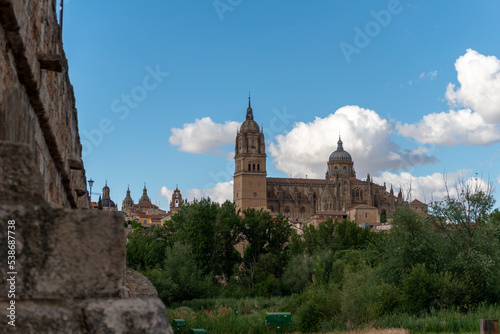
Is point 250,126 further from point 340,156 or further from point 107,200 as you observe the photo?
point 107,200

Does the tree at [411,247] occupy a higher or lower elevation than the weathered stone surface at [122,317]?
higher

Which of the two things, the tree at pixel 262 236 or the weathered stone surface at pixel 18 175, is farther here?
the tree at pixel 262 236

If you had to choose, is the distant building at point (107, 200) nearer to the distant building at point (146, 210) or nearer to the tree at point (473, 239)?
the distant building at point (146, 210)

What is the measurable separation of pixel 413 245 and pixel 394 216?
1750mm

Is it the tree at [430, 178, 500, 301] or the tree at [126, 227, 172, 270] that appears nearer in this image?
the tree at [430, 178, 500, 301]

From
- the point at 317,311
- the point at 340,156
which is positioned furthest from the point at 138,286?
the point at 340,156

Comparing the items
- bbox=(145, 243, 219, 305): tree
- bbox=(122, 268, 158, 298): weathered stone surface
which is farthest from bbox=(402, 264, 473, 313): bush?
bbox=(145, 243, 219, 305): tree

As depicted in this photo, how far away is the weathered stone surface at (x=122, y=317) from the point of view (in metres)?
1.56

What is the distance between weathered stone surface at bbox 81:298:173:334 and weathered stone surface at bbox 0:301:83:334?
4 cm

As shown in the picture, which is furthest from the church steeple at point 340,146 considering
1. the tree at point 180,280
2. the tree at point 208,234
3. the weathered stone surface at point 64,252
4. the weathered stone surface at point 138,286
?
the weathered stone surface at point 64,252

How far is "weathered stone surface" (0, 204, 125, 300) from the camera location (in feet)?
4.91

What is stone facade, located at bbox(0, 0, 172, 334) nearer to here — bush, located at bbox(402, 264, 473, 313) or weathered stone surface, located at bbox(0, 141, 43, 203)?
weathered stone surface, located at bbox(0, 141, 43, 203)

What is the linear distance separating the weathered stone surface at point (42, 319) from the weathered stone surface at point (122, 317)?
0.04m

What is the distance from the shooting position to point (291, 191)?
10275 centimetres
